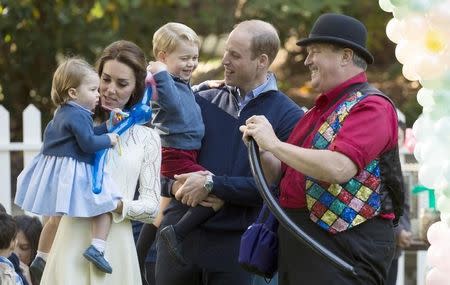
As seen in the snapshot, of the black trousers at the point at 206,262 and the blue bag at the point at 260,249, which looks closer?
the blue bag at the point at 260,249

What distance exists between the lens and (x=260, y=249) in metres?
4.87

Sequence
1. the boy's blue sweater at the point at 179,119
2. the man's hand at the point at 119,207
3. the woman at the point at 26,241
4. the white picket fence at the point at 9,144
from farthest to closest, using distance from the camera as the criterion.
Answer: the white picket fence at the point at 9,144, the woman at the point at 26,241, the boy's blue sweater at the point at 179,119, the man's hand at the point at 119,207

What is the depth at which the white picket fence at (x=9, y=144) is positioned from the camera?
7668 millimetres

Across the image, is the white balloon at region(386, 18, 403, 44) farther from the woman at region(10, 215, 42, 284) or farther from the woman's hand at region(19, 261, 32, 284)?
the woman at region(10, 215, 42, 284)

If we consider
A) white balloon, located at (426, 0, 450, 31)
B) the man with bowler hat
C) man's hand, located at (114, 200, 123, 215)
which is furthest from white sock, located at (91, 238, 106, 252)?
white balloon, located at (426, 0, 450, 31)

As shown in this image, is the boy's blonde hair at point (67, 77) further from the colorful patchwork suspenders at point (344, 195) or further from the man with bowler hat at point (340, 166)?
the colorful patchwork suspenders at point (344, 195)

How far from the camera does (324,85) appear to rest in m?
4.75

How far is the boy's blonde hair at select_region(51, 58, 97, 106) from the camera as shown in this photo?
489 cm

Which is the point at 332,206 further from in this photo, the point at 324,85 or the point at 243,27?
the point at 243,27

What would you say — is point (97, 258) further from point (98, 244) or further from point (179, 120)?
point (179, 120)

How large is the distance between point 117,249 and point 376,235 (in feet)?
3.75

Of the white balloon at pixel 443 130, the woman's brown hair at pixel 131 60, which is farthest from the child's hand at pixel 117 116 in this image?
the white balloon at pixel 443 130

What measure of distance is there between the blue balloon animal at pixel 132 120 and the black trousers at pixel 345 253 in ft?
2.62

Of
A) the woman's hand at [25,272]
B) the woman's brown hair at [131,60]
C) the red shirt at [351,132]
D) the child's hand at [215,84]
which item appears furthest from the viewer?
the woman's hand at [25,272]
